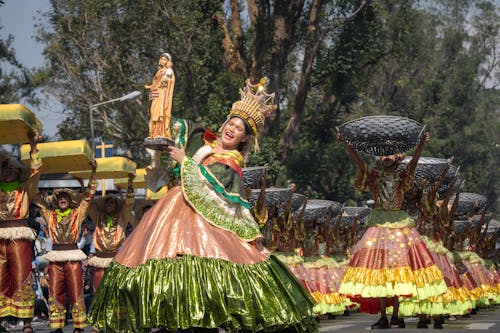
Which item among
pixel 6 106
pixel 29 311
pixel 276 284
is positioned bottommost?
pixel 29 311

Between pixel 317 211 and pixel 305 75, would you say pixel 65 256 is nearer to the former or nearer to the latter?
pixel 317 211

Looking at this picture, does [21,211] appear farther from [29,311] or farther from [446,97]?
[446,97]

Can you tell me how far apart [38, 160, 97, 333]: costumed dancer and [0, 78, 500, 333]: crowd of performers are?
1 cm

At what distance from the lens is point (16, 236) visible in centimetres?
1137

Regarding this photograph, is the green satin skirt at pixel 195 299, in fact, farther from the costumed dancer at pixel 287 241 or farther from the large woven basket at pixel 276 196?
the costumed dancer at pixel 287 241

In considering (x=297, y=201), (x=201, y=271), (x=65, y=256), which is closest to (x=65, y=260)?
(x=65, y=256)

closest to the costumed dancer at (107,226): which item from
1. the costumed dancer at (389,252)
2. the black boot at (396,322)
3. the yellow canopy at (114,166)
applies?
the yellow canopy at (114,166)

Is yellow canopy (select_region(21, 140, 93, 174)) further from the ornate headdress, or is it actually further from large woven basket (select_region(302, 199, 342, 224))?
large woven basket (select_region(302, 199, 342, 224))

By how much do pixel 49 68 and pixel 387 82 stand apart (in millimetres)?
22232

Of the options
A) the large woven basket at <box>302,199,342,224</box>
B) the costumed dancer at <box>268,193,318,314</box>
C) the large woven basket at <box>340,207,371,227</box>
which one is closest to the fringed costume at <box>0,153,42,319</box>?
the costumed dancer at <box>268,193,318,314</box>

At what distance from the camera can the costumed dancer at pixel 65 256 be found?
40.8 feet

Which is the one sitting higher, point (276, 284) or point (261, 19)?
point (261, 19)

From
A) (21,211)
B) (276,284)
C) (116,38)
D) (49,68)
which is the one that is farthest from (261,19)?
(276,284)

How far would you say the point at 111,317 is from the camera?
8.02 meters
